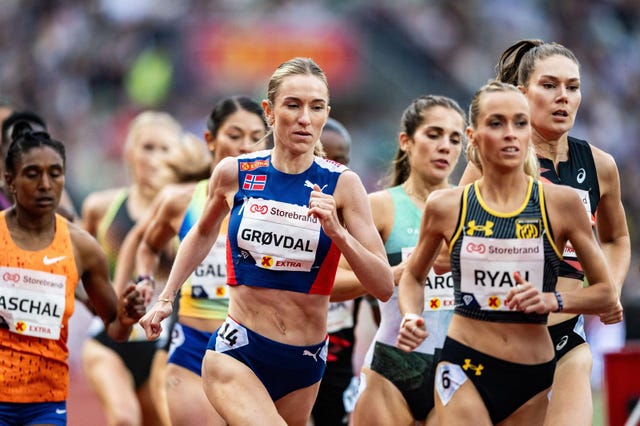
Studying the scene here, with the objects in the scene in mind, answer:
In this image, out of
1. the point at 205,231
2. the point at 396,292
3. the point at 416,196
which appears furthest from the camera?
the point at 416,196

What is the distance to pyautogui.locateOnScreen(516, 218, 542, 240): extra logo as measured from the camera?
4855 mm

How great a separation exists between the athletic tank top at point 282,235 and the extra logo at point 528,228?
2.98 ft

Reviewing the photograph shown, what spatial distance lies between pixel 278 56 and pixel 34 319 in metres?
20.0

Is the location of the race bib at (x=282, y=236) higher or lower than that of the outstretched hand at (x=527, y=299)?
higher

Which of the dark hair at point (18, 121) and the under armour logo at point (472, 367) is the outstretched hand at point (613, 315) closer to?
the under armour logo at point (472, 367)

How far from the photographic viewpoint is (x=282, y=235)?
520 centimetres

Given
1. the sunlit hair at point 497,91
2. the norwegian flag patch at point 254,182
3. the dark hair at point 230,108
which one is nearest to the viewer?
the sunlit hair at point 497,91

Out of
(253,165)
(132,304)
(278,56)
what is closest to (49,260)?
(132,304)

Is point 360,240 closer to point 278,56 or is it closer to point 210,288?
point 210,288

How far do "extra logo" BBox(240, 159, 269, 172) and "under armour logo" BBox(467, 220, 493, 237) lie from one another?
3.53ft

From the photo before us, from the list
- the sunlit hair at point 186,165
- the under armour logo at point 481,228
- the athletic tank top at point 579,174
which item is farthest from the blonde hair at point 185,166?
the under armour logo at point 481,228

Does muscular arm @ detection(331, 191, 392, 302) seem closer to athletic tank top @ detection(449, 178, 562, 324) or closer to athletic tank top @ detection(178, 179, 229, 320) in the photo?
athletic tank top @ detection(178, 179, 229, 320)

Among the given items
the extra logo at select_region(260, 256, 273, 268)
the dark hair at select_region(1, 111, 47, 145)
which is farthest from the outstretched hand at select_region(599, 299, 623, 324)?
the dark hair at select_region(1, 111, 47, 145)

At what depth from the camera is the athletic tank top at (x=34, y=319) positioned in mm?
5738
